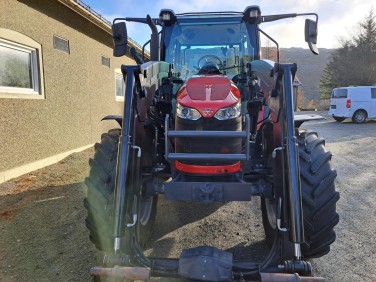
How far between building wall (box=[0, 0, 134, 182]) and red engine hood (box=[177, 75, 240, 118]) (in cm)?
414

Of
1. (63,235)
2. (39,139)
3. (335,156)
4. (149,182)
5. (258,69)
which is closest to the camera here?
(149,182)

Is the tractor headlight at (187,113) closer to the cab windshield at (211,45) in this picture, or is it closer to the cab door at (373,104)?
the cab windshield at (211,45)

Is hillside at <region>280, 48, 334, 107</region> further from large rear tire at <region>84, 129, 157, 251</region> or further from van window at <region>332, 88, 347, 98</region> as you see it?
large rear tire at <region>84, 129, 157, 251</region>

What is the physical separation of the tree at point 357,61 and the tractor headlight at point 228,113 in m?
30.5

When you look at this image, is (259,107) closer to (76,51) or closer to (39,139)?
(39,139)

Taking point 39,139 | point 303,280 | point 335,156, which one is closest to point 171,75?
point 303,280

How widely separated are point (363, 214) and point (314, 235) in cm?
216

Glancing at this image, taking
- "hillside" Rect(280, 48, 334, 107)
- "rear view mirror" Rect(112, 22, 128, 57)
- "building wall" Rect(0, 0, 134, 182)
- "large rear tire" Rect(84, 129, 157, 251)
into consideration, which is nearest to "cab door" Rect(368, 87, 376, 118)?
"building wall" Rect(0, 0, 134, 182)

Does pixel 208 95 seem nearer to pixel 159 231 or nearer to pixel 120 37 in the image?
pixel 120 37

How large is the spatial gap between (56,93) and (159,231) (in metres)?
4.74

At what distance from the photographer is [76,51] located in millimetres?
8453

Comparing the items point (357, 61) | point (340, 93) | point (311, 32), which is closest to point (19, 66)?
point (311, 32)

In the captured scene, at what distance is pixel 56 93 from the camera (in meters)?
7.38

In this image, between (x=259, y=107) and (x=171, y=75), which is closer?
(x=259, y=107)
